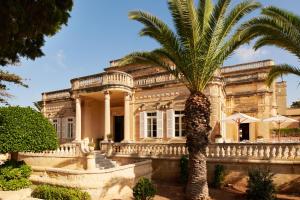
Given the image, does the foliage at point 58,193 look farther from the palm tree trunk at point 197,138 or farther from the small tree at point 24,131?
the palm tree trunk at point 197,138

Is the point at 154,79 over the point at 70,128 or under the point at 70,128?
over

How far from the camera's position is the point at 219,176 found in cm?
1304

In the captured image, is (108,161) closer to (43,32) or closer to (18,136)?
(18,136)

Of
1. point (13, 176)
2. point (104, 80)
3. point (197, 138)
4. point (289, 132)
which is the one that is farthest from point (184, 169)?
point (289, 132)

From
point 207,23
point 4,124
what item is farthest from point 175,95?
point 4,124

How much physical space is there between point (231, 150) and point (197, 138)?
354 centimetres

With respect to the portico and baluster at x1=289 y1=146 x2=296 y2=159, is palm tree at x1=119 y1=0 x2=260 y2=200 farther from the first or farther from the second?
the portico

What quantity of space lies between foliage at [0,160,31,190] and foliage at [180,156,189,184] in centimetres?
728

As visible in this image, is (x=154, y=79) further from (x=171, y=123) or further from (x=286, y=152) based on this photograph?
(x=286, y=152)

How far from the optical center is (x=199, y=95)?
10.7 metres

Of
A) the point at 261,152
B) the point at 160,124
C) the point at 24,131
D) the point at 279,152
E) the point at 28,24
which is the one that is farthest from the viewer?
the point at 160,124

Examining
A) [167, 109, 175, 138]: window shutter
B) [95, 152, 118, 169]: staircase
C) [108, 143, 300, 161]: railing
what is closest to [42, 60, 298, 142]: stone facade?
[167, 109, 175, 138]: window shutter

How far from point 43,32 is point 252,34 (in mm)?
6920

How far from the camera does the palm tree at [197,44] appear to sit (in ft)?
33.3
